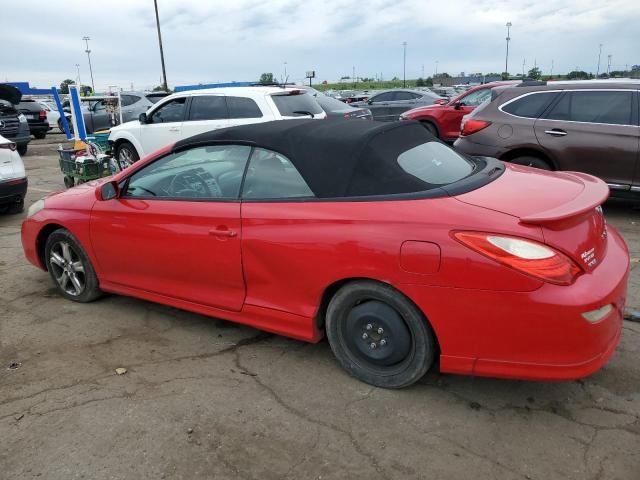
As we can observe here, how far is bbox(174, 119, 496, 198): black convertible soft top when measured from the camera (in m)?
2.98

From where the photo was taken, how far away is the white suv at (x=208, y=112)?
8.30m

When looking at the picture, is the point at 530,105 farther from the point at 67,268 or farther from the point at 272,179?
the point at 67,268

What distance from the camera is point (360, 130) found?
10.8 feet

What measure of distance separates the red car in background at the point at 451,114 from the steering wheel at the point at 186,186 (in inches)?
354

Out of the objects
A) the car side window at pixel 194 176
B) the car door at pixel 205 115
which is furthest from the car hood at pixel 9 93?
the car side window at pixel 194 176

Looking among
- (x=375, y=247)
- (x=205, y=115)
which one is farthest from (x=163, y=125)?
(x=375, y=247)

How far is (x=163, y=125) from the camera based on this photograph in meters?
9.34

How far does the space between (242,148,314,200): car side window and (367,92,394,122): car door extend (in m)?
14.2

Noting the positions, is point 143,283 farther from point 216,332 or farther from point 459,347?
point 459,347

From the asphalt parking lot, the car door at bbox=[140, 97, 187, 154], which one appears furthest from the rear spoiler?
the car door at bbox=[140, 97, 187, 154]

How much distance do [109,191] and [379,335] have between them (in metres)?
2.32

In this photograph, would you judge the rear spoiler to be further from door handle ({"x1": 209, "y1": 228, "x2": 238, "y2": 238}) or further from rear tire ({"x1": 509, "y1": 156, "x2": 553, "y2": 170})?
rear tire ({"x1": 509, "y1": 156, "x2": 553, "y2": 170})

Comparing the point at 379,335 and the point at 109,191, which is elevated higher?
the point at 109,191

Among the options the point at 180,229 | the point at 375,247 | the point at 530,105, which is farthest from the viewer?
the point at 530,105
